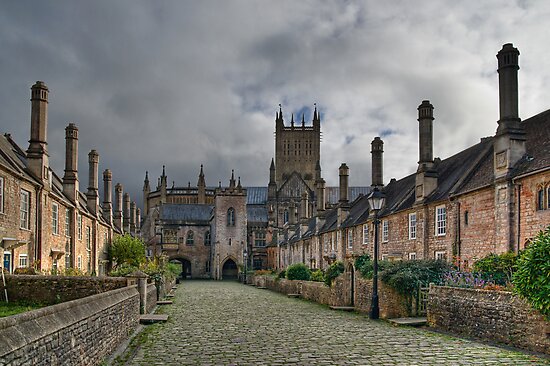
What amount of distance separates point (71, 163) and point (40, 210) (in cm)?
979

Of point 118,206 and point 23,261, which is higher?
point 118,206

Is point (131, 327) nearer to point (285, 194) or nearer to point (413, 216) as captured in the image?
point (413, 216)

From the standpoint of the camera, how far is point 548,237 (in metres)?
12.4

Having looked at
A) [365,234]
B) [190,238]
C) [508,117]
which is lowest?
[190,238]

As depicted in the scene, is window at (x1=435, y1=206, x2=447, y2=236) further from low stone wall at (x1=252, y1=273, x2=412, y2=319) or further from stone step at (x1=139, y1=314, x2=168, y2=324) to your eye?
stone step at (x1=139, y1=314, x2=168, y2=324)

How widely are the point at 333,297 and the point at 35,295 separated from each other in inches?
524

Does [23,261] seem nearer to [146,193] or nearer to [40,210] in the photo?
[40,210]

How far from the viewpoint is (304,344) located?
47.0 ft

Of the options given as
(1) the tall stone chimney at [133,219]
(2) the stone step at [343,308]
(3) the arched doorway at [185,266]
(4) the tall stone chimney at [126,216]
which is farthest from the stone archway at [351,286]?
(3) the arched doorway at [185,266]

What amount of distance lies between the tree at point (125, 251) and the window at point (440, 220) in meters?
26.3

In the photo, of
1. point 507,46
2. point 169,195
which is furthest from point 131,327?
point 169,195

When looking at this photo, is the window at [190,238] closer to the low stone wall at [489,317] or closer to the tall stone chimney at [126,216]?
the tall stone chimney at [126,216]

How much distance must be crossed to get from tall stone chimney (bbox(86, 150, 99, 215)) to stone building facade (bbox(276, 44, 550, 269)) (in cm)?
A: 2017

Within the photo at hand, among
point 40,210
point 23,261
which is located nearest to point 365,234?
point 40,210
